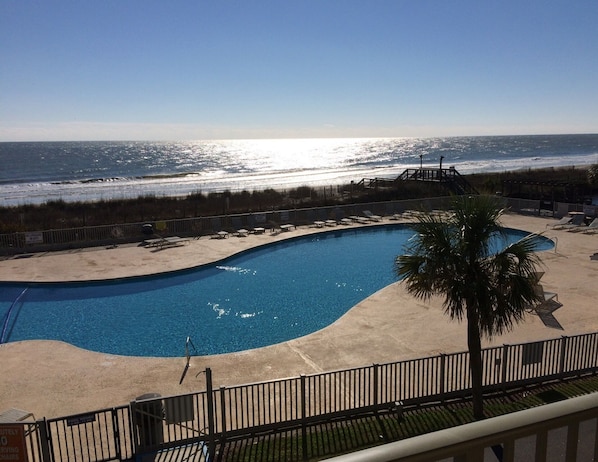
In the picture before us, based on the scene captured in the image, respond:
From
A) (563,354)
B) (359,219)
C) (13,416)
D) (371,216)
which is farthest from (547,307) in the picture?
(371,216)

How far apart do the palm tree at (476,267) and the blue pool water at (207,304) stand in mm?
6394

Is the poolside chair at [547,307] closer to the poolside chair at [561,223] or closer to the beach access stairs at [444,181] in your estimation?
the poolside chair at [561,223]

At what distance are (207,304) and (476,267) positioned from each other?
10.4 metres

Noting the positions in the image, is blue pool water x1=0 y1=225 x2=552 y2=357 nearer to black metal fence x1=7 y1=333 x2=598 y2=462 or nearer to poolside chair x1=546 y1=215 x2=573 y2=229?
black metal fence x1=7 y1=333 x2=598 y2=462

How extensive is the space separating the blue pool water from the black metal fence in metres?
4.19

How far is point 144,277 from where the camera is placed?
18328 millimetres

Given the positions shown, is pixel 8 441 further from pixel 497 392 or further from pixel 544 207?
pixel 544 207

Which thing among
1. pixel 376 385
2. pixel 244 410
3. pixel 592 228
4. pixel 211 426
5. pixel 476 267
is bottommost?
pixel 244 410

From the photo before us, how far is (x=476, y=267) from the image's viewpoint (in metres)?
7.77

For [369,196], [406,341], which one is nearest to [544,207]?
[369,196]

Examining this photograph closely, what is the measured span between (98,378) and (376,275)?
11474 millimetres

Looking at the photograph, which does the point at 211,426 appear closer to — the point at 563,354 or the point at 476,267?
the point at 476,267

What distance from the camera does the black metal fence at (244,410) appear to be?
7.61 m

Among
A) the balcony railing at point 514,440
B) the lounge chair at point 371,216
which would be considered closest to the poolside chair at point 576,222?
the lounge chair at point 371,216
